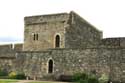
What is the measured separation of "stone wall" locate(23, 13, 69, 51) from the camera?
1720 inches

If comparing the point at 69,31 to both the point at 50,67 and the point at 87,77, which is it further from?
the point at 87,77

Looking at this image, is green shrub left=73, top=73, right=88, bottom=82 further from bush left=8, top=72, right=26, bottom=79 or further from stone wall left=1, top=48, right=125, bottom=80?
bush left=8, top=72, right=26, bottom=79

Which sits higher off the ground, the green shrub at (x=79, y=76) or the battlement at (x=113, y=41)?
the battlement at (x=113, y=41)

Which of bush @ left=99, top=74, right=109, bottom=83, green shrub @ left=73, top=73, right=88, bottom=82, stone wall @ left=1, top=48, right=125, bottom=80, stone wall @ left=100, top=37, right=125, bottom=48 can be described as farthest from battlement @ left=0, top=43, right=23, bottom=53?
bush @ left=99, top=74, right=109, bottom=83

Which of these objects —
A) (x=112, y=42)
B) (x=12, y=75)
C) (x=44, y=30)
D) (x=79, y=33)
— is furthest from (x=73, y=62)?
(x=112, y=42)

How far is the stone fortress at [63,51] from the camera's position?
3516 cm

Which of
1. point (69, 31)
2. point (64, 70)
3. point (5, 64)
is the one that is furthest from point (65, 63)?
point (5, 64)

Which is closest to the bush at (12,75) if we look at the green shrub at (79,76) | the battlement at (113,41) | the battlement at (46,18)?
the green shrub at (79,76)

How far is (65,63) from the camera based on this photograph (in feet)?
125

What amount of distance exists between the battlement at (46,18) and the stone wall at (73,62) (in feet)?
17.6

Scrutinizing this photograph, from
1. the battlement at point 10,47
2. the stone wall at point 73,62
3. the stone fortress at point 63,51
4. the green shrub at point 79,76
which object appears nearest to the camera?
the stone wall at point 73,62

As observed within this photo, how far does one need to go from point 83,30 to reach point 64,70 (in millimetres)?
8769

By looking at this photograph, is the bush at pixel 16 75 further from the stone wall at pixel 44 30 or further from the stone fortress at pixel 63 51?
the stone wall at pixel 44 30

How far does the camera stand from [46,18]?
45.0 m
